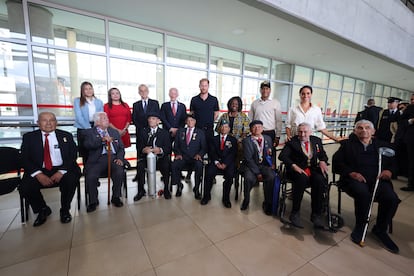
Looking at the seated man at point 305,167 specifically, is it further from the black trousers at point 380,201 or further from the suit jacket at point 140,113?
the suit jacket at point 140,113

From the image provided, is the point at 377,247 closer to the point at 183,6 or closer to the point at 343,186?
the point at 343,186

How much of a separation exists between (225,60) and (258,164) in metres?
4.02

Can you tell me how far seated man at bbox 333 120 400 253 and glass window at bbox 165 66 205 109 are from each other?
3.86 metres

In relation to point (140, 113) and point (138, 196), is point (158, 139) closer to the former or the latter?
point (140, 113)

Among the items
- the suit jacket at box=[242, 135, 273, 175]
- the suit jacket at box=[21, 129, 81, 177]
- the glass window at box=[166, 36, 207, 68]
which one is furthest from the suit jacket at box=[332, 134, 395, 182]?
the glass window at box=[166, 36, 207, 68]

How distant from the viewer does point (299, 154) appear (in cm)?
229

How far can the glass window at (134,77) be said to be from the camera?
409cm

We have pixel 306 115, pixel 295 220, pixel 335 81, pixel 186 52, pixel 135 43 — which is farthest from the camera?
pixel 335 81

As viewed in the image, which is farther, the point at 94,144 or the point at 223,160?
the point at 223,160

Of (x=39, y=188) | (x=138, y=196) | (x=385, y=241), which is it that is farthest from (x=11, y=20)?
(x=385, y=241)

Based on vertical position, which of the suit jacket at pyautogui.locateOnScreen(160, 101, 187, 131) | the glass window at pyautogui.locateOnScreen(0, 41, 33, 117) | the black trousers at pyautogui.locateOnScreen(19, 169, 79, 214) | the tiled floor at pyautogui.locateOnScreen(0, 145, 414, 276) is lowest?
the tiled floor at pyautogui.locateOnScreen(0, 145, 414, 276)

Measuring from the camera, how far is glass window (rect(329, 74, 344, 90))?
8.39m

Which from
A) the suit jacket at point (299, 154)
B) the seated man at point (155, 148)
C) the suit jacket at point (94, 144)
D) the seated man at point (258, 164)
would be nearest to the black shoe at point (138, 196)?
the seated man at point (155, 148)

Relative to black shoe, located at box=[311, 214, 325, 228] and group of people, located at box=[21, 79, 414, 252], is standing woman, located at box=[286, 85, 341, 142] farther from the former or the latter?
black shoe, located at box=[311, 214, 325, 228]
